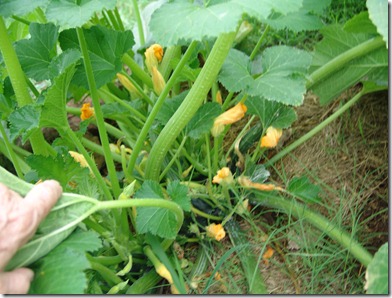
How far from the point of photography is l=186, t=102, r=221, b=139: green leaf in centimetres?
161

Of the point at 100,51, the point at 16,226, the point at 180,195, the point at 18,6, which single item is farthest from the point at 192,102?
the point at 16,226

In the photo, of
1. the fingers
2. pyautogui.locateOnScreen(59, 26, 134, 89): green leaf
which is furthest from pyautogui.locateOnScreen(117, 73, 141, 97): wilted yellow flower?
the fingers

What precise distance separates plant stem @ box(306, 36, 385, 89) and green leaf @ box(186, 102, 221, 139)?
0.92 ft

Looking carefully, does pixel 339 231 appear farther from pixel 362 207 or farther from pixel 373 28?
pixel 373 28

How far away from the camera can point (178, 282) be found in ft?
4.88

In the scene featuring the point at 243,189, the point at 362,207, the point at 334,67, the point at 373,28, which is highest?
the point at 373,28

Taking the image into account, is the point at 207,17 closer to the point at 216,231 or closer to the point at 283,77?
the point at 283,77

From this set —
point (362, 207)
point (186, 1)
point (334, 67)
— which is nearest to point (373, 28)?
point (334, 67)

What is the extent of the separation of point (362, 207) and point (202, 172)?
47 cm

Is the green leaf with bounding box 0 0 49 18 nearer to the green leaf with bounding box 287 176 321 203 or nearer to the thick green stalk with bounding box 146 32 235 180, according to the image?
the thick green stalk with bounding box 146 32 235 180

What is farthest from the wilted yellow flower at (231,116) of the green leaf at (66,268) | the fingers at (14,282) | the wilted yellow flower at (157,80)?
the fingers at (14,282)

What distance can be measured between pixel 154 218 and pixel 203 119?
0.33 metres

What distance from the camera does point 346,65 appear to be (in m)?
1.69

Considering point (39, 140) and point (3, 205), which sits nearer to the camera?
point (3, 205)
